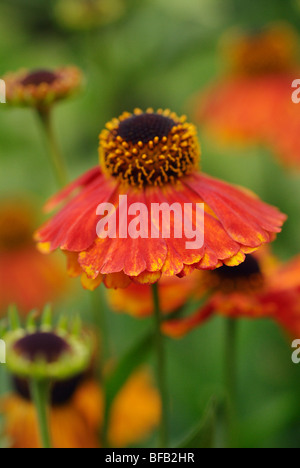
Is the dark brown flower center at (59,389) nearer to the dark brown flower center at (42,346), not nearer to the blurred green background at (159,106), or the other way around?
the blurred green background at (159,106)

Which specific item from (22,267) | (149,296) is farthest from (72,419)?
(22,267)

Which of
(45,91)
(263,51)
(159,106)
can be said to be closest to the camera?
(45,91)

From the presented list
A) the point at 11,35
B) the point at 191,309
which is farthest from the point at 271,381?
the point at 11,35

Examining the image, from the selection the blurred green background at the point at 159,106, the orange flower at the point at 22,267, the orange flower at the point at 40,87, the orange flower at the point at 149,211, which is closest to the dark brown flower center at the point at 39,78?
the orange flower at the point at 40,87

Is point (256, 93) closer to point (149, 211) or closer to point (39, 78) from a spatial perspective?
point (39, 78)

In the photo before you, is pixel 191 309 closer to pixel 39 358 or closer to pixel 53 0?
pixel 39 358

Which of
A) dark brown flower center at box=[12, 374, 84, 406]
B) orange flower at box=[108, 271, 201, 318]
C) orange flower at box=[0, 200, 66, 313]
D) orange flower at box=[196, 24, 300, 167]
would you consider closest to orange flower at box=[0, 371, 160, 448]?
dark brown flower center at box=[12, 374, 84, 406]

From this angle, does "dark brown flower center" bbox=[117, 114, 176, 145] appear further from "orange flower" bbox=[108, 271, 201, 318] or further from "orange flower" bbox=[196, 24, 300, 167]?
"orange flower" bbox=[196, 24, 300, 167]
